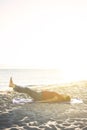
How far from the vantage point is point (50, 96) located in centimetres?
2192

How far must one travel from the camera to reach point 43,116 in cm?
1611

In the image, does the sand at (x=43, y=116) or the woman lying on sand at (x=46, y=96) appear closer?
the sand at (x=43, y=116)

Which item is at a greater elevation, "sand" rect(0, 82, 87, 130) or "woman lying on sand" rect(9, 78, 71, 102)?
"woman lying on sand" rect(9, 78, 71, 102)

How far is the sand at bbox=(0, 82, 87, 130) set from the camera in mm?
13484

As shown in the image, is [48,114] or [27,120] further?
[48,114]

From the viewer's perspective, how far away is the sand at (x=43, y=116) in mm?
13484

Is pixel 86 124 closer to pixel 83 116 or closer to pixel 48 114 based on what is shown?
pixel 83 116

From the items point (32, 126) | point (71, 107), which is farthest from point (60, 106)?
point (32, 126)

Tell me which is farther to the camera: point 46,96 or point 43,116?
point 46,96

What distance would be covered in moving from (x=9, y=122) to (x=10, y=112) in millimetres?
3018

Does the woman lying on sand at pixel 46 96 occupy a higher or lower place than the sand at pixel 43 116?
higher

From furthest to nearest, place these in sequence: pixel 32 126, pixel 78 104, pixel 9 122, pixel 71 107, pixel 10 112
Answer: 1. pixel 78 104
2. pixel 71 107
3. pixel 10 112
4. pixel 9 122
5. pixel 32 126

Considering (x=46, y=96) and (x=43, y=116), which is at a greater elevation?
(x=46, y=96)

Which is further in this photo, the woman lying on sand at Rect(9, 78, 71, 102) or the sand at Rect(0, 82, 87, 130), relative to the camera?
the woman lying on sand at Rect(9, 78, 71, 102)
